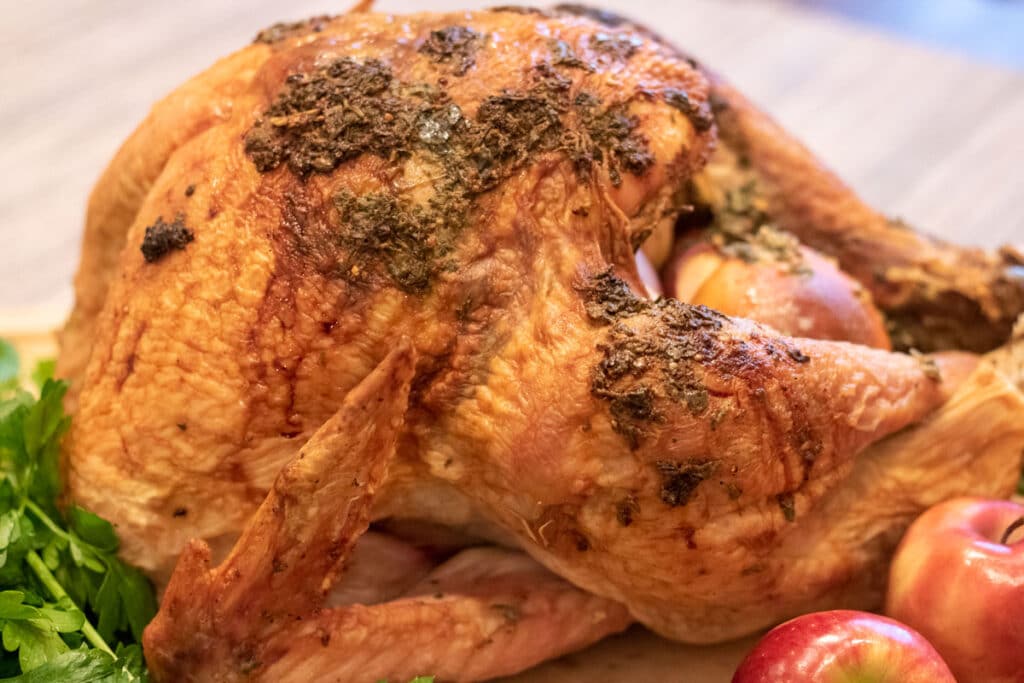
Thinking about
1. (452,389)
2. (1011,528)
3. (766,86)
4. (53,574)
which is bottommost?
(766,86)

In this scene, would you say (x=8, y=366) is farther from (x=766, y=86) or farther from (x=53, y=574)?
(x=766, y=86)

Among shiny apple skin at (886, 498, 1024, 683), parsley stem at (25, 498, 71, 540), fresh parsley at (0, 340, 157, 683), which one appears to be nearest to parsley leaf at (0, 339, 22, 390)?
fresh parsley at (0, 340, 157, 683)

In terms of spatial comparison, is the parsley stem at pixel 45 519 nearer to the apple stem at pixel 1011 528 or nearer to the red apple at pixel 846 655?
the red apple at pixel 846 655

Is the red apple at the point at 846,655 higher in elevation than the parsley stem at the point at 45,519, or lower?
lower

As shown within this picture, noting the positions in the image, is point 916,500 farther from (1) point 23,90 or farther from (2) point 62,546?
(1) point 23,90

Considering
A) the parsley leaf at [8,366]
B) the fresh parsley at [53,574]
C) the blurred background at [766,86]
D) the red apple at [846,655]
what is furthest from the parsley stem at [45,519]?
the blurred background at [766,86]

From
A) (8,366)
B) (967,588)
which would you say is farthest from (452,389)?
(8,366)
